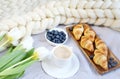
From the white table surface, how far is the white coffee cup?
5 centimetres

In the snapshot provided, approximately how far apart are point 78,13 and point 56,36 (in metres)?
0.15

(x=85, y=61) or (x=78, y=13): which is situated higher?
(x=78, y=13)

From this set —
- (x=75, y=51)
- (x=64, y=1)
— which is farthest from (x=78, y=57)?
(x=64, y=1)

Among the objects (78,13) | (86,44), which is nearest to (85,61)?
(86,44)

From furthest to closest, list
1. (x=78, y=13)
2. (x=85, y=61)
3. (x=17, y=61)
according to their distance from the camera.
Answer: (x=78, y=13) → (x=85, y=61) → (x=17, y=61)

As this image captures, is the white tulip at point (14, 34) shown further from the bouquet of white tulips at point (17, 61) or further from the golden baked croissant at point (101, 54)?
the golden baked croissant at point (101, 54)

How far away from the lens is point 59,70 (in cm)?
72

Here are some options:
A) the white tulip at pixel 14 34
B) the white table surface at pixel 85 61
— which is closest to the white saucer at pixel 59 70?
the white table surface at pixel 85 61

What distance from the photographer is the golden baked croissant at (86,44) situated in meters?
0.78

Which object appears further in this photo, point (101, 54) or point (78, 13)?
point (78, 13)

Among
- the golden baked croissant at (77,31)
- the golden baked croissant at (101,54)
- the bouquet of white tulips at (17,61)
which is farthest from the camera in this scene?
the golden baked croissant at (77,31)

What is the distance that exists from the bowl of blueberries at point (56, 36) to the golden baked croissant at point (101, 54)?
5.0 inches

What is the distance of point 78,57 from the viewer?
30.5 inches

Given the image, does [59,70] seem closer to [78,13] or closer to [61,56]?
[61,56]
